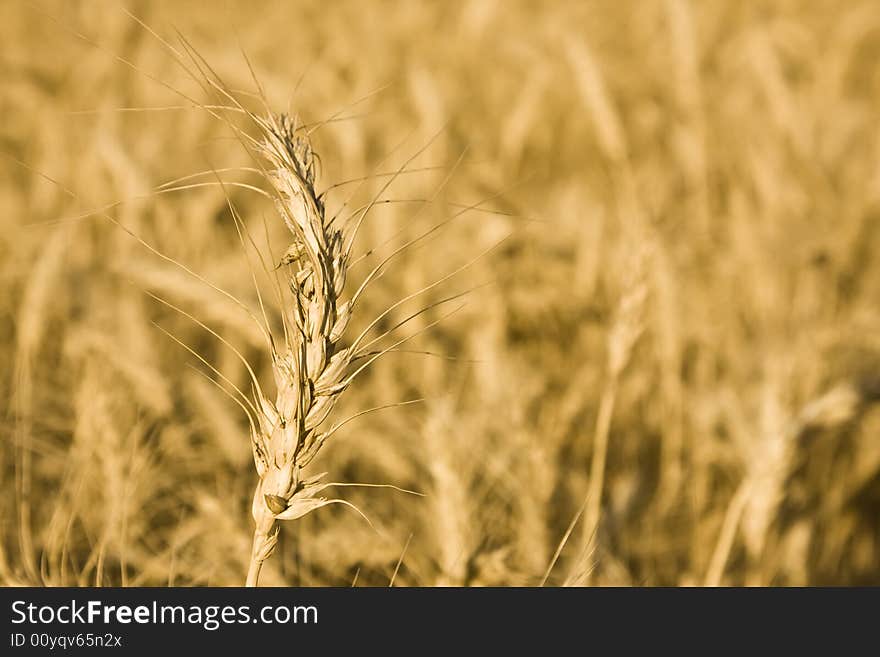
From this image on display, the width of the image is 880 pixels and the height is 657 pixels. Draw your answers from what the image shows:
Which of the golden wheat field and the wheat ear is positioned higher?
the golden wheat field

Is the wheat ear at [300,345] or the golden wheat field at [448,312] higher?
the golden wheat field at [448,312]

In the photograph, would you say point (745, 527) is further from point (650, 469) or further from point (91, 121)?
point (91, 121)

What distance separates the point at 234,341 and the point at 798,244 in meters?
1.21

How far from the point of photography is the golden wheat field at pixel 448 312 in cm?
113

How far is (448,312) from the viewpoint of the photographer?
179 centimetres

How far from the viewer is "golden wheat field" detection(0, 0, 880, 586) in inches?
44.5

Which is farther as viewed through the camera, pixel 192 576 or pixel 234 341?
pixel 234 341

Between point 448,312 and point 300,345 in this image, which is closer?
point 300,345

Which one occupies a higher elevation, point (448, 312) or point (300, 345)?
point (448, 312)

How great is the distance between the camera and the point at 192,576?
1.12 meters

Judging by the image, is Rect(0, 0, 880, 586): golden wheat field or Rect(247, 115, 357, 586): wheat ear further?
Rect(0, 0, 880, 586): golden wheat field

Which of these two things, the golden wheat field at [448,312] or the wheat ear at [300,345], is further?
the golden wheat field at [448,312]
